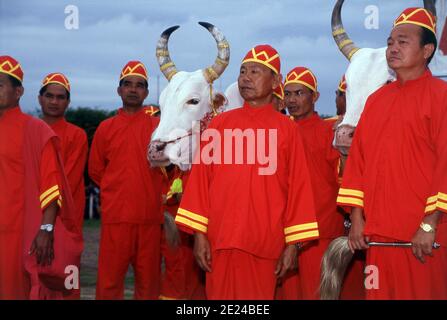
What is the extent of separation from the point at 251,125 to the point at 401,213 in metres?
1.20

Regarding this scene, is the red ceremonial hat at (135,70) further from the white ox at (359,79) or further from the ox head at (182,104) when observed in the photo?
the white ox at (359,79)

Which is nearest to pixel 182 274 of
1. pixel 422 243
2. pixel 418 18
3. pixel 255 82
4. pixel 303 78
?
pixel 303 78

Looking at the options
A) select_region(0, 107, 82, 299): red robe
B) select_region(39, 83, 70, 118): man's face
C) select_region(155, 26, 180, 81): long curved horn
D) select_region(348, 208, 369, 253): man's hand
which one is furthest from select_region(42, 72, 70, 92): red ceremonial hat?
select_region(348, 208, 369, 253): man's hand

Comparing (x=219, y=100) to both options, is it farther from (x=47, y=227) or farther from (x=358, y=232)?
(x=358, y=232)

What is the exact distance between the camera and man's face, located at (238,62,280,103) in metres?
5.71

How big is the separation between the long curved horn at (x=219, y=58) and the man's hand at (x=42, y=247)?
2.09m

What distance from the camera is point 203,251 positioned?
18.2 feet

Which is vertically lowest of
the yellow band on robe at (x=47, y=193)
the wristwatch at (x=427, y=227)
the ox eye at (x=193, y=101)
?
the wristwatch at (x=427, y=227)

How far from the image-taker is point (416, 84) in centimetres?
523

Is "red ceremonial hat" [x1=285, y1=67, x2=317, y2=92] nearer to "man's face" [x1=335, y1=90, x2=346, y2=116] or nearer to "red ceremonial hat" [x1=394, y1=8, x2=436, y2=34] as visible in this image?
"man's face" [x1=335, y1=90, x2=346, y2=116]

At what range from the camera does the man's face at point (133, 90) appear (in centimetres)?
877

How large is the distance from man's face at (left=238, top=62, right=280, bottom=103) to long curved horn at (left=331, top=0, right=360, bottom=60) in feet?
4.13

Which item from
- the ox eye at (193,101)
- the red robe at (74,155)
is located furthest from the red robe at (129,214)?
the ox eye at (193,101)

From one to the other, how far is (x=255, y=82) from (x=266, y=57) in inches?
8.3
